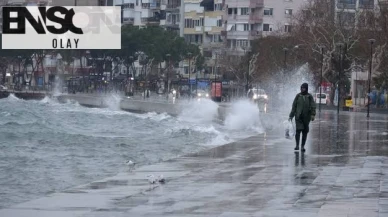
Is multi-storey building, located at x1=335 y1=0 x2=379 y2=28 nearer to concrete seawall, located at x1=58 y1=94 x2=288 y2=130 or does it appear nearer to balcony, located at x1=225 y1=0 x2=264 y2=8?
balcony, located at x1=225 y1=0 x2=264 y2=8

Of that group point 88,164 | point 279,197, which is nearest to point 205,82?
point 88,164

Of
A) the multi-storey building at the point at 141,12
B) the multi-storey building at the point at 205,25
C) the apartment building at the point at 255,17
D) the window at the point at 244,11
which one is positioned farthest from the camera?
the multi-storey building at the point at 141,12

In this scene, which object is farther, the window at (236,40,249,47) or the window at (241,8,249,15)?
the window at (241,8,249,15)

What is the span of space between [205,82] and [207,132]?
79.4 m

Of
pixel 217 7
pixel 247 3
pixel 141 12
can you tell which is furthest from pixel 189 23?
pixel 141 12

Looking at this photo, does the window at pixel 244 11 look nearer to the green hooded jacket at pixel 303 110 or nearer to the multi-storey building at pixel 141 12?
the multi-storey building at pixel 141 12

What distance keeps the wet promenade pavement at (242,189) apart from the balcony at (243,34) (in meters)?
109

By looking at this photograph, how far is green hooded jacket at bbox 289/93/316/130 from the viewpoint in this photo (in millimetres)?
25250

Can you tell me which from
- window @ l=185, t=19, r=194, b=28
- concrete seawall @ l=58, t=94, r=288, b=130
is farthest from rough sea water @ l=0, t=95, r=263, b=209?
window @ l=185, t=19, r=194, b=28

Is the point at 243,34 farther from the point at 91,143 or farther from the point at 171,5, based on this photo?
the point at 91,143

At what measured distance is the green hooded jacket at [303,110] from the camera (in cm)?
2525

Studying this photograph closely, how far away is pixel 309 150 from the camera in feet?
85.2

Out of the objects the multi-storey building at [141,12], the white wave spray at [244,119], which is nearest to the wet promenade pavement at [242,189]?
the white wave spray at [244,119]

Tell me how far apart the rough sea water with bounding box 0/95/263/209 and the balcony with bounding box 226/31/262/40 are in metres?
55.0
